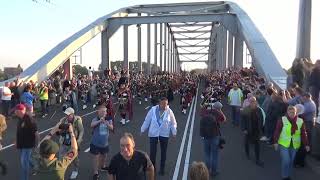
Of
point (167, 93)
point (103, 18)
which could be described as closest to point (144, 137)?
point (167, 93)

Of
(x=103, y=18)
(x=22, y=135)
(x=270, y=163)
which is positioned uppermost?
(x=103, y=18)

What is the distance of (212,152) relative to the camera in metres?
11.3

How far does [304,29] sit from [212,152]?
6831mm

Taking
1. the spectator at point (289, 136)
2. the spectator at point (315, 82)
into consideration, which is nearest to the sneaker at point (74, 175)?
the spectator at point (289, 136)

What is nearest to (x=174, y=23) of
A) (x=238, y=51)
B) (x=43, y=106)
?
(x=238, y=51)

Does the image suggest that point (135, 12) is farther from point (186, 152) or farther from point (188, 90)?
point (186, 152)

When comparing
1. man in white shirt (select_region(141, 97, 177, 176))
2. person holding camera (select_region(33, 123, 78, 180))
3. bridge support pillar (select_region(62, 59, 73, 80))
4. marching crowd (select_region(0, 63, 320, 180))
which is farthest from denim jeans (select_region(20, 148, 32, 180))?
bridge support pillar (select_region(62, 59, 73, 80))

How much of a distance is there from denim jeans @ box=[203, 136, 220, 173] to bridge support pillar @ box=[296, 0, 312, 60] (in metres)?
6.44

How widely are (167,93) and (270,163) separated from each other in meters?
21.0

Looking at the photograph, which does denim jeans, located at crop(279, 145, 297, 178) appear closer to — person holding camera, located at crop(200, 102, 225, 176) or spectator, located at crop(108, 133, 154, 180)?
person holding camera, located at crop(200, 102, 225, 176)

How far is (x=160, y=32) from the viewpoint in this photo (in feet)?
290

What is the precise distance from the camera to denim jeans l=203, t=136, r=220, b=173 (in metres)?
11.3

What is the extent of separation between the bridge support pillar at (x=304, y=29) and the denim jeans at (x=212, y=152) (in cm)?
644

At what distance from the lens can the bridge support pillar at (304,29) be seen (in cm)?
1639
